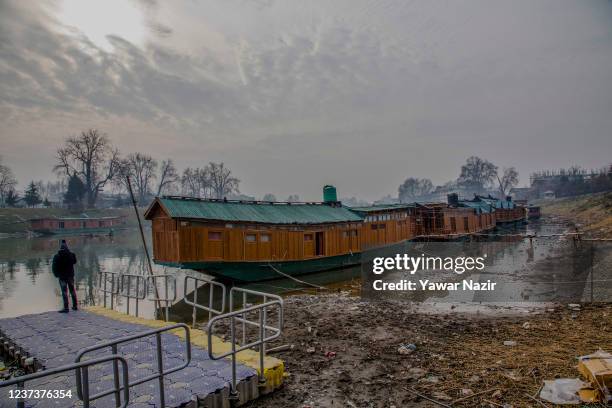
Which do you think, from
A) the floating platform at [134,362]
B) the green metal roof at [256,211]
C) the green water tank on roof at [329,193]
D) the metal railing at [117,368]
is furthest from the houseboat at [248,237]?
the metal railing at [117,368]

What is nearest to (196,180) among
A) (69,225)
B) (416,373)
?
(69,225)

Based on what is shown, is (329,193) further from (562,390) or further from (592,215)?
(592,215)

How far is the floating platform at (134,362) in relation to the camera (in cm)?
471

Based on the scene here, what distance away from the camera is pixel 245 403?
16.8 feet

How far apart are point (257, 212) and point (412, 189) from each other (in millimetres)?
136055

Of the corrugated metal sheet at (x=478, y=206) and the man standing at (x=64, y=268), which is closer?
the man standing at (x=64, y=268)

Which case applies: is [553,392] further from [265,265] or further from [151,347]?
[265,265]

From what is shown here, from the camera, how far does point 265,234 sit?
59.9 feet

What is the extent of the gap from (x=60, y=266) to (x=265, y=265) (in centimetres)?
978

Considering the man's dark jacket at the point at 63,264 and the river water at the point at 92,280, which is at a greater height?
the man's dark jacket at the point at 63,264

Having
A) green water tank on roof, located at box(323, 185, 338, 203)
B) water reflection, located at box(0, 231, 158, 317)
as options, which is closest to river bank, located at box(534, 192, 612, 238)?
green water tank on roof, located at box(323, 185, 338, 203)

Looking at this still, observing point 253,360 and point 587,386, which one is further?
point 253,360

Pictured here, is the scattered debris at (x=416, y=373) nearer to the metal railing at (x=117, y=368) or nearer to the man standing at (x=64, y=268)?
the metal railing at (x=117, y=368)

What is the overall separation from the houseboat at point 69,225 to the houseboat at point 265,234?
4427cm
